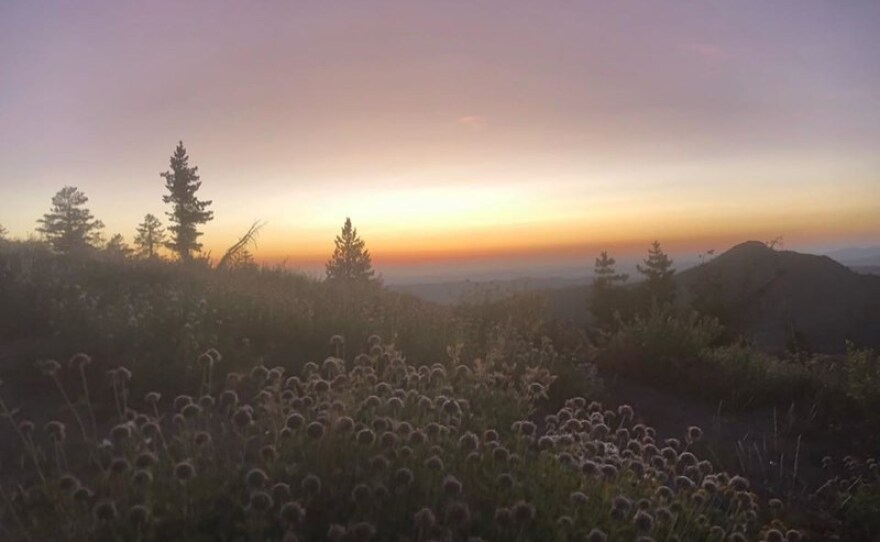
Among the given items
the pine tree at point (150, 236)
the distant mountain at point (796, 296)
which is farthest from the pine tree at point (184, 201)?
the distant mountain at point (796, 296)

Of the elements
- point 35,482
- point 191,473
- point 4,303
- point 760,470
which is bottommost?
point 760,470

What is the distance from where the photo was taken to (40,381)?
7699mm

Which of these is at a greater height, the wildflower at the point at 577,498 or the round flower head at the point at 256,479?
the round flower head at the point at 256,479

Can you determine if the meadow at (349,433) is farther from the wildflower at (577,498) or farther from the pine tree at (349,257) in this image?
the pine tree at (349,257)

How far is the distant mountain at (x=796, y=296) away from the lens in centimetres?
2566

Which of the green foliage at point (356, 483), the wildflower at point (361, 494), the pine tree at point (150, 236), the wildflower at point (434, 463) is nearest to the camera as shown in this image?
the green foliage at point (356, 483)

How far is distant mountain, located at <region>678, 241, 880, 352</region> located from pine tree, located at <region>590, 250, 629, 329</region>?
2.26 meters

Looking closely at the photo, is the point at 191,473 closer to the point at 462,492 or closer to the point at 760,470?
the point at 462,492

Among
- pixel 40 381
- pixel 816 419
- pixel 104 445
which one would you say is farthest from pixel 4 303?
pixel 816 419

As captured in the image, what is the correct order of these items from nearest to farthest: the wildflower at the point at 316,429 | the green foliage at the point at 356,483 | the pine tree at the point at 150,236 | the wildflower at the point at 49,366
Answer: the green foliage at the point at 356,483 → the wildflower at the point at 316,429 → the wildflower at the point at 49,366 → the pine tree at the point at 150,236

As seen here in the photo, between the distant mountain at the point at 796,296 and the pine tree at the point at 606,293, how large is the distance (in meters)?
2.26

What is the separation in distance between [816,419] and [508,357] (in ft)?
11.9

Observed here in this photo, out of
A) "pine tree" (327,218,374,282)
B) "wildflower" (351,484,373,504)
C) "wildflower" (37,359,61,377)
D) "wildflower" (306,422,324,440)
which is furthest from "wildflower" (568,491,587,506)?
"pine tree" (327,218,374,282)

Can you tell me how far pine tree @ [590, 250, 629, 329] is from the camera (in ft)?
83.2
